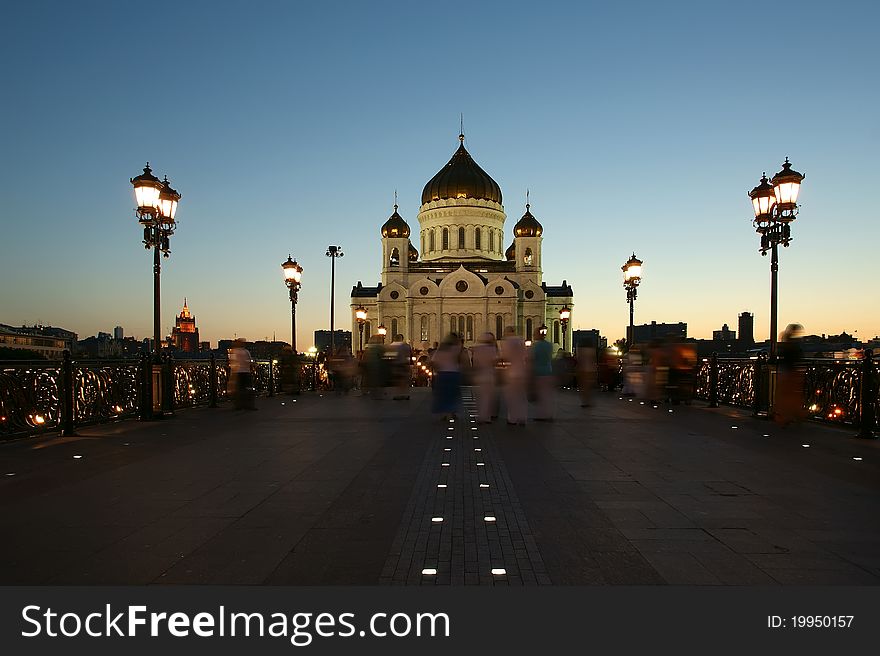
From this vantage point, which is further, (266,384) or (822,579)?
(266,384)

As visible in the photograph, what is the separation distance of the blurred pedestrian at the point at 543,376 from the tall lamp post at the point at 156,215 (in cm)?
783

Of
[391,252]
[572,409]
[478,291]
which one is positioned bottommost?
[572,409]

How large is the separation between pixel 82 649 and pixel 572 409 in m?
14.9

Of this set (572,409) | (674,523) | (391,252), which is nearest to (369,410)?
(572,409)

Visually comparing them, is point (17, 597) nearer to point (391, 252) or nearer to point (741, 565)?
point (741, 565)

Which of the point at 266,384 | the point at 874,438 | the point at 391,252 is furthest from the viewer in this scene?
the point at 391,252

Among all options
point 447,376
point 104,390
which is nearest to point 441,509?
point 447,376

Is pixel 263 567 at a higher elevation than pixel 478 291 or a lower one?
lower

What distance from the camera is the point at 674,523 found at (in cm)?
582

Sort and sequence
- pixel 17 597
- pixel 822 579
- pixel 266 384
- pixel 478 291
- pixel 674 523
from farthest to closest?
pixel 478 291, pixel 266 384, pixel 674 523, pixel 822 579, pixel 17 597

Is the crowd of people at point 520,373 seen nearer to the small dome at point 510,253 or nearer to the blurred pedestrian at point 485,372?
the blurred pedestrian at point 485,372

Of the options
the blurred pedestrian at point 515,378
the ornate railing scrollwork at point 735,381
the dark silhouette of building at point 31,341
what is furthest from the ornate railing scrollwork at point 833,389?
the dark silhouette of building at point 31,341

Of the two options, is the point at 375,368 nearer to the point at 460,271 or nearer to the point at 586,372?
the point at 586,372

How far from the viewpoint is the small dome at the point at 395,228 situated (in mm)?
87312
